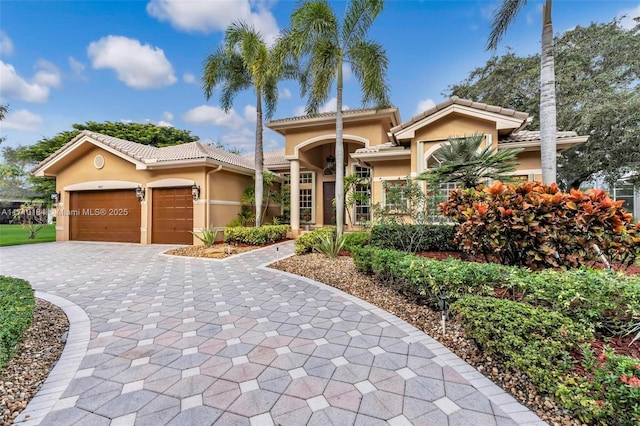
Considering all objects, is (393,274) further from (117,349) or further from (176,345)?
(117,349)

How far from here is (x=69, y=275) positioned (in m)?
7.68

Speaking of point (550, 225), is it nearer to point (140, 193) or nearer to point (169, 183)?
point (169, 183)

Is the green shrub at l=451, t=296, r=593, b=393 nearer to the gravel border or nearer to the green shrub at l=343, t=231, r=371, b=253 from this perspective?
the gravel border

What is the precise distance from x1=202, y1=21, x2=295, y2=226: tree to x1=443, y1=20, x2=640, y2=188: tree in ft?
50.1

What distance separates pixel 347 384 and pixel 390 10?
11715mm

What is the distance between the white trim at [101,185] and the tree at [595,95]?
76.4ft

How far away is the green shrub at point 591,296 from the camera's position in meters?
3.11

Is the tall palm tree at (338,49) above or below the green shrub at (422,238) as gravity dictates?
above

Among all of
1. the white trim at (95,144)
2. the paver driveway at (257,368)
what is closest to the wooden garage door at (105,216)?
the white trim at (95,144)

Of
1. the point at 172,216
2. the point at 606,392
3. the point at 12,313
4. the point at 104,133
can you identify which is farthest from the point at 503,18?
the point at 104,133

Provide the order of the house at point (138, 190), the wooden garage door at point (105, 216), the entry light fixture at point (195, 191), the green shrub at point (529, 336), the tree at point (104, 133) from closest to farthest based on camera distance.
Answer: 1. the green shrub at point (529, 336)
2. the entry light fixture at point (195, 191)
3. the house at point (138, 190)
4. the wooden garage door at point (105, 216)
5. the tree at point (104, 133)

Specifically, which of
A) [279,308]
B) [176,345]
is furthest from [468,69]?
[176,345]

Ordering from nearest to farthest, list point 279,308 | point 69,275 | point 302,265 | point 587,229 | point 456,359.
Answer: point 456,359, point 587,229, point 279,308, point 69,275, point 302,265

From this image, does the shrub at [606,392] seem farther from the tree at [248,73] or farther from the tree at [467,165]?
the tree at [248,73]
